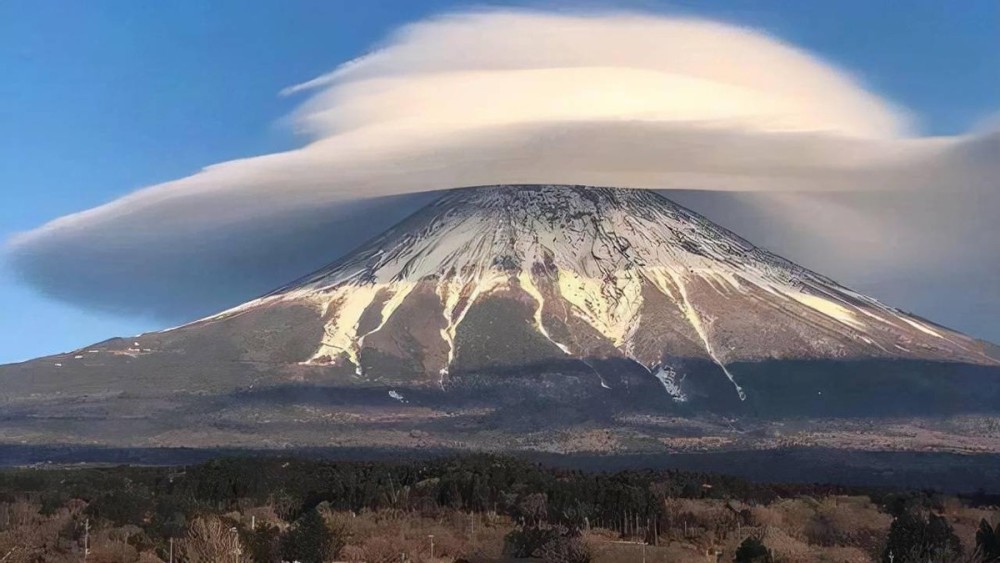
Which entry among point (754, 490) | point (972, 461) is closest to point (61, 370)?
point (972, 461)

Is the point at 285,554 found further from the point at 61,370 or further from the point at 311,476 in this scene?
the point at 61,370

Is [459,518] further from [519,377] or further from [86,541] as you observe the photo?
[519,377]

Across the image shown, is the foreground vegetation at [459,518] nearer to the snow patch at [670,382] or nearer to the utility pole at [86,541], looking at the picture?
the utility pole at [86,541]

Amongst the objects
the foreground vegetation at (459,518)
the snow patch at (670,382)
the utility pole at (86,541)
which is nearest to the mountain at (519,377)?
the snow patch at (670,382)

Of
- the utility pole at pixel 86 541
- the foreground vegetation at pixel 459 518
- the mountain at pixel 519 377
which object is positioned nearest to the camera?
the utility pole at pixel 86 541

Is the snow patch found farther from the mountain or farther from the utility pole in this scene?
the utility pole

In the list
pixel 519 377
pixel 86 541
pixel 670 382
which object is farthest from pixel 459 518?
pixel 670 382

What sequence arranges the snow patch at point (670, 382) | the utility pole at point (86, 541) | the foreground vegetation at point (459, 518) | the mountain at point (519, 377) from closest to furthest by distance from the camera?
the utility pole at point (86, 541) < the foreground vegetation at point (459, 518) < the mountain at point (519, 377) < the snow patch at point (670, 382)

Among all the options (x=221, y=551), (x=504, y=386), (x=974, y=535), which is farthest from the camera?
(x=504, y=386)

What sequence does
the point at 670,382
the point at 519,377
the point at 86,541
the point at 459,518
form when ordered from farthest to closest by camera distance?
the point at 670,382, the point at 519,377, the point at 459,518, the point at 86,541
